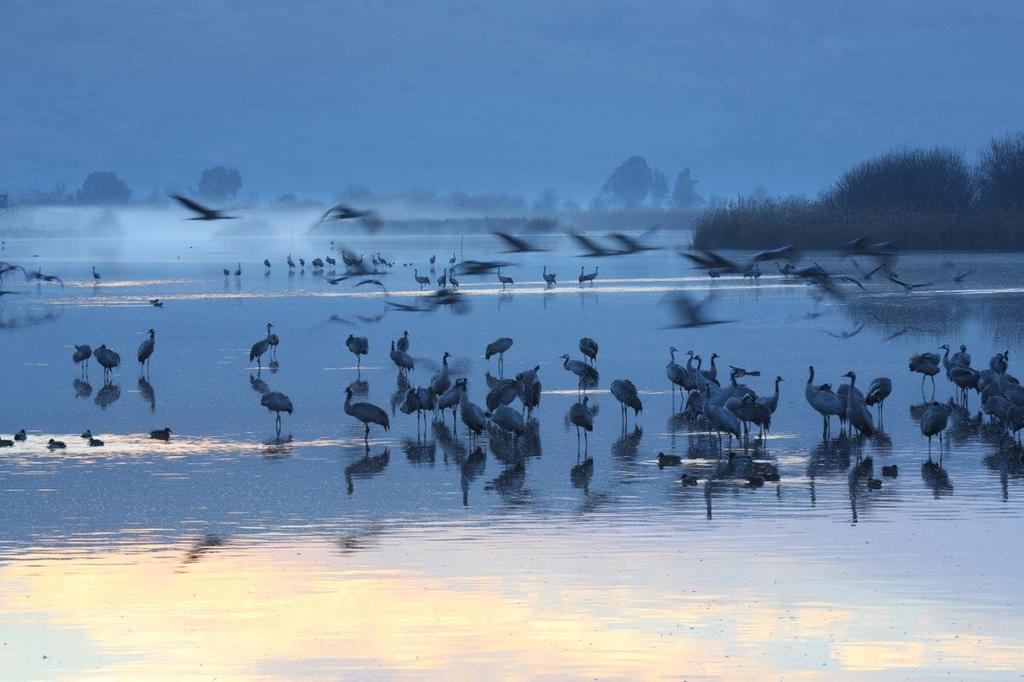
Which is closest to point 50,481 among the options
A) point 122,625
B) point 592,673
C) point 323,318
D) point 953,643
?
point 122,625

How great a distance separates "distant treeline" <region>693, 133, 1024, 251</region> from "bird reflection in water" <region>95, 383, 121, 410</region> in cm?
3693

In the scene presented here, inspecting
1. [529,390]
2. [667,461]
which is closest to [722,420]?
[667,461]

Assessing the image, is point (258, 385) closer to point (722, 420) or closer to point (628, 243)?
point (722, 420)

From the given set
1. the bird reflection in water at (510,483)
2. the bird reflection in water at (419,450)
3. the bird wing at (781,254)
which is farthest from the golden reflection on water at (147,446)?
the bird wing at (781,254)

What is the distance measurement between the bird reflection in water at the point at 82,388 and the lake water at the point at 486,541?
0.24 feet

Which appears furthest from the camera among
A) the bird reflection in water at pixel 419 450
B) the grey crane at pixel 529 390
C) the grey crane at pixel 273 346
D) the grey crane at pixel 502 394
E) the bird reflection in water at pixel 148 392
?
the grey crane at pixel 273 346

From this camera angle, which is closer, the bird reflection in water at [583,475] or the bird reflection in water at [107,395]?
the bird reflection in water at [583,475]

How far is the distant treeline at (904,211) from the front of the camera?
63.4 m

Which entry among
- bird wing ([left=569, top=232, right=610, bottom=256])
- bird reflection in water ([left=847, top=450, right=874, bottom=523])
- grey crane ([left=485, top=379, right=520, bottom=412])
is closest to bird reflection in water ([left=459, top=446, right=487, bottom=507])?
grey crane ([left=485, top=379, right=520, bottom=412])

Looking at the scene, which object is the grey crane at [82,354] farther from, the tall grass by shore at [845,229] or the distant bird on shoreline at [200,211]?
the tall grass by shore at [845,229]

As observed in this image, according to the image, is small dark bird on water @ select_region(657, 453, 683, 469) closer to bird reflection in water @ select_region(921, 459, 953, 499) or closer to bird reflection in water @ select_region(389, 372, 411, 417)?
bird reflection in water @ select_region(921, 459, 953, 499)

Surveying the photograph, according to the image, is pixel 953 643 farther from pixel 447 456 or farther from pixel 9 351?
pixel 9 351

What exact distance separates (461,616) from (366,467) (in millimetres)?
6353

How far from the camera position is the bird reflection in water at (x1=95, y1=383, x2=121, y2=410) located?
22250mm
